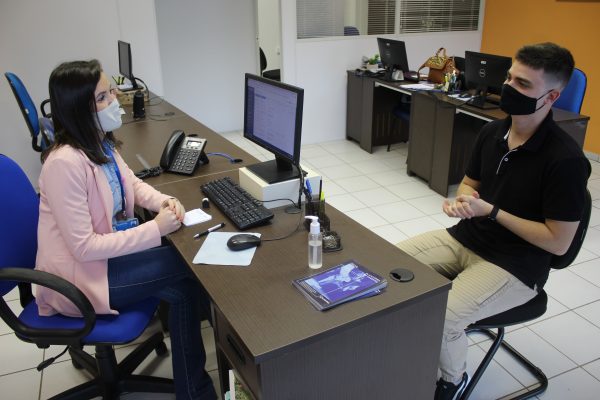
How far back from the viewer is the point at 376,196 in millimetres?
3959

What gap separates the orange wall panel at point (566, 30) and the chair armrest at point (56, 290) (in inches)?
191

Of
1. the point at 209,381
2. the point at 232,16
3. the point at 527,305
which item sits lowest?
the point at 209,381

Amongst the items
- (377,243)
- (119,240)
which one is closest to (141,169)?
(119,240)

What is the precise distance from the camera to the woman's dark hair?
5.07 feet

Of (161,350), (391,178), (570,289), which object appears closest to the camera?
(161,350)

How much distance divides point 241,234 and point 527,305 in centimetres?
107

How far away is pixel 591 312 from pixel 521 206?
1.22 metres

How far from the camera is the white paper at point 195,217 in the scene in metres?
1.76

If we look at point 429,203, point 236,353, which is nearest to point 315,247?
point 236,353

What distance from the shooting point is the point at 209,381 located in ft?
6.05

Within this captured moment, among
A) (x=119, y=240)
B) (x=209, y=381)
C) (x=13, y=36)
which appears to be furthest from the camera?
(x=13, y=36)

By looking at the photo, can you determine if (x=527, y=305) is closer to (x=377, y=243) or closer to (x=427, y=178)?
(x=377, y=243)

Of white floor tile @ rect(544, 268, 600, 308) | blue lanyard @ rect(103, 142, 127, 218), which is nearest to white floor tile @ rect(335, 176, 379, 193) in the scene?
white floor tile @ rect(544, 268, 600, 308)

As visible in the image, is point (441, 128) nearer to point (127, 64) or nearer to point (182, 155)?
point (182, 155)
